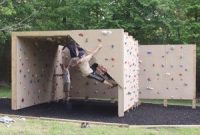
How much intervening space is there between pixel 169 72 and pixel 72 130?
6233mm

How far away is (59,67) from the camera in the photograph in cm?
1553

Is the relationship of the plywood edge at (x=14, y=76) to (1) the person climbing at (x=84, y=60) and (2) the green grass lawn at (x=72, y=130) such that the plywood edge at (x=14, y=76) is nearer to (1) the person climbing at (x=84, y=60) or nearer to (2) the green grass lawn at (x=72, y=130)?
(1) the person climbing at (x=84, y=60)

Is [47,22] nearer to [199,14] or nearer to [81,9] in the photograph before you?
[81,9]

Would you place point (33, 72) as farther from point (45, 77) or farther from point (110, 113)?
Result: point (110, 113)

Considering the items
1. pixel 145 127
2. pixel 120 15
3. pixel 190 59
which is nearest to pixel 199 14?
pixel 120 15

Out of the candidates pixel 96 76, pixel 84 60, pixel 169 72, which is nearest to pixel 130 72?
pixel 96 76

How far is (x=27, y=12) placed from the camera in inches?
849

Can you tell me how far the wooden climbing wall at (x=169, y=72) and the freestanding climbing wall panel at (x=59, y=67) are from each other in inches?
31.6

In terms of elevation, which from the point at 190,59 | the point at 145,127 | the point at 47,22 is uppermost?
the point at 47,22

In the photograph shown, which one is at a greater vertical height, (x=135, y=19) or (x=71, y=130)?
(x=135, y=19)

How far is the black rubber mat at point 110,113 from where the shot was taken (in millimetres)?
10617

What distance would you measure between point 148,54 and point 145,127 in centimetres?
542

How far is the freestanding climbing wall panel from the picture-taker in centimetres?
1127

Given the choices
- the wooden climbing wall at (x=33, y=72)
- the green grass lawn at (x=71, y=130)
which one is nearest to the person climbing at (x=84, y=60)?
the wooden climbing wall at (x=33, y=72)
